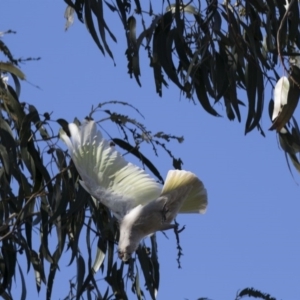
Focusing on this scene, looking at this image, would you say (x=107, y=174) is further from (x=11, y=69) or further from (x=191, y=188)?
(x=11, y=69)

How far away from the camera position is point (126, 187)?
2439 millimetres

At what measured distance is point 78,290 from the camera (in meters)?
2.78

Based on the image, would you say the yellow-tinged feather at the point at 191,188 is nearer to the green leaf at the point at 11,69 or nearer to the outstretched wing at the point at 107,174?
the outstretched wing at the point at 107,174

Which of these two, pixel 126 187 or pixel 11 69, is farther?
pixel 11 69

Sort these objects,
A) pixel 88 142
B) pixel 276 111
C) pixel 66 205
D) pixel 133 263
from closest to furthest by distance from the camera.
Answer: pixel 276 111
pixel 88 142
pixel 66 205
pixel 133 263

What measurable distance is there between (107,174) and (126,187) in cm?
5

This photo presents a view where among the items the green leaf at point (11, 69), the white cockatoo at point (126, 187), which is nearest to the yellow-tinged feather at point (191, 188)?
the white cockatoo at point (126, 187)

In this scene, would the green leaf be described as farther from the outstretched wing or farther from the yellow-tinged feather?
the yellow-tinged feather

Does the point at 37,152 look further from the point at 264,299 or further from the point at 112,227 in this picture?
the point at 264,299

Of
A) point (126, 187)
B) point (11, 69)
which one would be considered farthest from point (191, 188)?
point (11, 69)

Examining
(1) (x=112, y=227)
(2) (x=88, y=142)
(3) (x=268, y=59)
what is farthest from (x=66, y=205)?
(3) (x=268, y=59)

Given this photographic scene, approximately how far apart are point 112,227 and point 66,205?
0.15m

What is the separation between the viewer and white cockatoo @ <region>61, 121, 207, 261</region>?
7.81ft

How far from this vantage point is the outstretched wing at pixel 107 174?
2.40 metres
